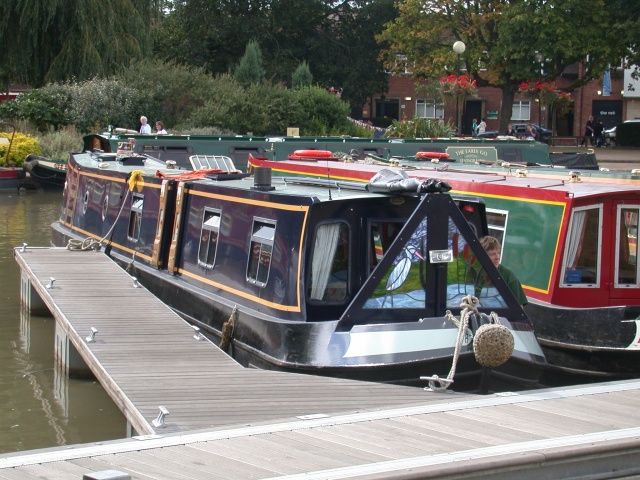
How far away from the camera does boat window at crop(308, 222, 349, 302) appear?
28.2 feet

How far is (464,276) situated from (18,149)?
2305 centimetres

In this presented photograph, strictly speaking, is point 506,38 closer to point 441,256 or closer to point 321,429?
point 441,256

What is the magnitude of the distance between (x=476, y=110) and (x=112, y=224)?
45267 millimetres

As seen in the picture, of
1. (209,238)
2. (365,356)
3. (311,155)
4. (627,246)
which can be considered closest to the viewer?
(365,356)

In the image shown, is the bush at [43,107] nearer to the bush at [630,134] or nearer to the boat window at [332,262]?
the bush at [630,134]

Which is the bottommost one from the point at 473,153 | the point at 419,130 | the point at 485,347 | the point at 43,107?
the point at 485,347

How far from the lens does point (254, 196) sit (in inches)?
377

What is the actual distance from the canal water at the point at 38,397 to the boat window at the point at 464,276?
2.80 metres

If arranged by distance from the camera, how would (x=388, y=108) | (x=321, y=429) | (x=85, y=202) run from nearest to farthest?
(x=321, y=429) → (x=85, y=202) → (x=388, y=108)

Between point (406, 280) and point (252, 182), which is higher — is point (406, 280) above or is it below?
below

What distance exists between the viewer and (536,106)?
5462 centimetres

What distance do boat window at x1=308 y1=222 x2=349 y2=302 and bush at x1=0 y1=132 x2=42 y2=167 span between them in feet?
72.5

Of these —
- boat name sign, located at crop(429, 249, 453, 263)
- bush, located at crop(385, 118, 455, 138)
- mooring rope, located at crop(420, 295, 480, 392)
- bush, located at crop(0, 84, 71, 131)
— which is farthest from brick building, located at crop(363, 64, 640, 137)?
mooring rope, located at crop(420, 295, 480, 392)

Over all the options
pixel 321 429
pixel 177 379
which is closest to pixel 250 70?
pixel 177 379
